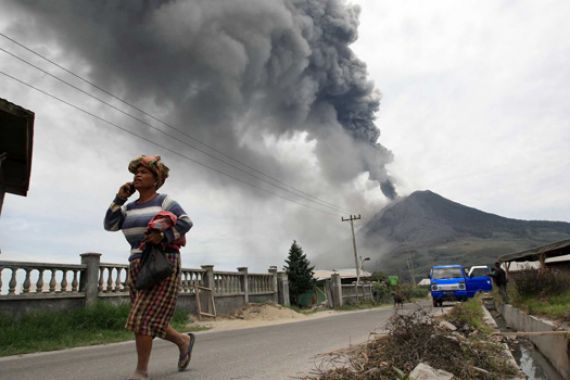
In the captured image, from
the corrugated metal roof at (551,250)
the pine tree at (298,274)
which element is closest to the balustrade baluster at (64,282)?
the corrugated metal roof at (551,250)

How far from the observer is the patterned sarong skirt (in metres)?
3.10

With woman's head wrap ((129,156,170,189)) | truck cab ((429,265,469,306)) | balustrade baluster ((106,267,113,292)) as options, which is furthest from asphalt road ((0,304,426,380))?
truck cab ((429,265,469,306))

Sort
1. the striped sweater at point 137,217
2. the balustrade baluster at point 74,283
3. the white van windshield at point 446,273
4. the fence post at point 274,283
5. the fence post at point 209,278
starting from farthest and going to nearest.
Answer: the fence post at point 274,283
the white van windshield at point 446,273
the fence post at point 209,278
the balustrade baluster at point 74,283
the striped sweater at point 137,217

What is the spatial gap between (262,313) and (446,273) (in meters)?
8.54

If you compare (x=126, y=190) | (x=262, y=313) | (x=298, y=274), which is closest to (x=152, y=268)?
(x=126, y=190)

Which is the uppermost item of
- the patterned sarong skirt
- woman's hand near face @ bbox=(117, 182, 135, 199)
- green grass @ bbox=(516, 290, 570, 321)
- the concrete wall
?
woman's hand near face @ bbox=(117, 182, 135, 199)

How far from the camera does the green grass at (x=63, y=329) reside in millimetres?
7504

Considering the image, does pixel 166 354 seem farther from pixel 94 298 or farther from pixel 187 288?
pixel 187 288

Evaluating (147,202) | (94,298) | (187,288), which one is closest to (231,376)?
(147,202)

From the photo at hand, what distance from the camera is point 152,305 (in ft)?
10.3

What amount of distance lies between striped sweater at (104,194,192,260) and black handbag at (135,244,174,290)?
164mm

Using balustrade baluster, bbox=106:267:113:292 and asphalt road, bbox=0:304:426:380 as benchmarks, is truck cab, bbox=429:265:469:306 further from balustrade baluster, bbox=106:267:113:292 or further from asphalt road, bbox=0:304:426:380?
asphalt road, bbox=0:304:426:380

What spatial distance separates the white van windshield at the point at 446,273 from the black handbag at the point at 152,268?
60.3 feet

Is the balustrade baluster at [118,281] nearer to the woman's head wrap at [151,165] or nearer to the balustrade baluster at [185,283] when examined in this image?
the balustrade baluster at [185,283]
